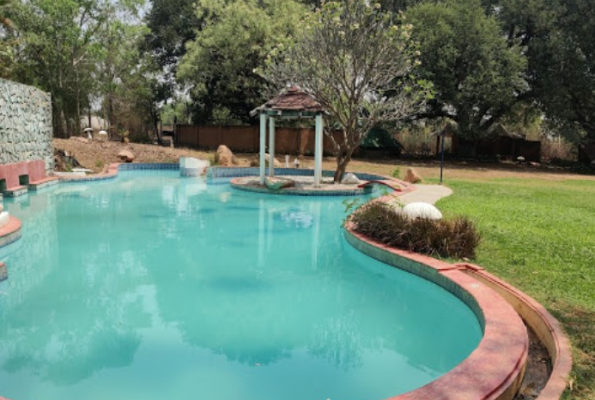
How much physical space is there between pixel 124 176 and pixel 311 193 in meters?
8.76

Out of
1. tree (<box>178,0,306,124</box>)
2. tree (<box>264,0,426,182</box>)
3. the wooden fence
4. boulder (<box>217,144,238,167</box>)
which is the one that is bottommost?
boulder (<box>217,144,238,167</box>)

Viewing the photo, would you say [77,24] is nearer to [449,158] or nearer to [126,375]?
[449,158]

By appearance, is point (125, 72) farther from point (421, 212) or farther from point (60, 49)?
point (421, 212)

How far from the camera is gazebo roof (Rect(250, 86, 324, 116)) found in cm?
1485

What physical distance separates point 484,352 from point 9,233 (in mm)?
7232

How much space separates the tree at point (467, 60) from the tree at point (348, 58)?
909cm

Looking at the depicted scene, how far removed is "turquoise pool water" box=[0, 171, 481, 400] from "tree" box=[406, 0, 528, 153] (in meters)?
16.9

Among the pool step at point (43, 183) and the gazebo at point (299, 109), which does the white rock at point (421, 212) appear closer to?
the gazebo at point (299, 109)

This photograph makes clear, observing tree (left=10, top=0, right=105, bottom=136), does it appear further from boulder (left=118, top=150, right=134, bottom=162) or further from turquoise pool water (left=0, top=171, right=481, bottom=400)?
turquoise pool water (left=0, top=171, right=481, bottom=400)

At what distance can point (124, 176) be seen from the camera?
19.5m

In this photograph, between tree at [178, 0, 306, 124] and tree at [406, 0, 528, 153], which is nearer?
tree at [406, 0, 528, 153]

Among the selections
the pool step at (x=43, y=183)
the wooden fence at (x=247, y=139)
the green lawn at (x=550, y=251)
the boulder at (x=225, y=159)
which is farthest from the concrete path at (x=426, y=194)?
the wooden fence at (x=247, y=139)

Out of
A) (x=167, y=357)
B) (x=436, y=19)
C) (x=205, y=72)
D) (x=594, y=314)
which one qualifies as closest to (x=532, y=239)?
(x=594, y=314)

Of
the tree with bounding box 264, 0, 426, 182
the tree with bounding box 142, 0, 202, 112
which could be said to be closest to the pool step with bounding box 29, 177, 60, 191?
the tree with bounding box 264, 0, 426, 182
